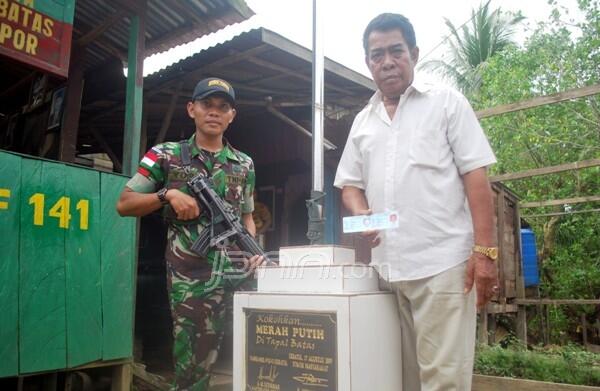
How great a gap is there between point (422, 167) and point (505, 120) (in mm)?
8963

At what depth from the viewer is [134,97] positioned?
3959 millimetres

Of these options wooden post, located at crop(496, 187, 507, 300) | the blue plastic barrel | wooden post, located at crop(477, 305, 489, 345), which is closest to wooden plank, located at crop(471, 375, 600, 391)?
wooden post, located at crop(477, 305, 489, 345)

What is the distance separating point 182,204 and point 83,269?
168cm

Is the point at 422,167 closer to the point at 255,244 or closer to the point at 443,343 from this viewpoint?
the point at 443,343

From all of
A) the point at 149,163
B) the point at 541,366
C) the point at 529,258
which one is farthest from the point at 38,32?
the point at 529,258

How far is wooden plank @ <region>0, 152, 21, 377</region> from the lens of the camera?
296 centimetres

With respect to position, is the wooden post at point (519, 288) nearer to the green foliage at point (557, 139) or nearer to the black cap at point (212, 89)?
the green foliage at point (557, 139)

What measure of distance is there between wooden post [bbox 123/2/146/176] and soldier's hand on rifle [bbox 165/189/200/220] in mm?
1882

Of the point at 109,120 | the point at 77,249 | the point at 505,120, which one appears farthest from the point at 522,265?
the point at 77,249

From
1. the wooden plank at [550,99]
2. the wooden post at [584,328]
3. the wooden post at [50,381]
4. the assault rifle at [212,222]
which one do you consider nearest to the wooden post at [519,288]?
the wooden post at [584,328]

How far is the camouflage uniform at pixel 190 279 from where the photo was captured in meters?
2.19

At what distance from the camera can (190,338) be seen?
7.19 feet

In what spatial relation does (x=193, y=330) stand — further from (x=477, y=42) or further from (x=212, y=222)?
(x=477, y=42)

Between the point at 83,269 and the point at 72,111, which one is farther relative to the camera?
the point at 72,111
